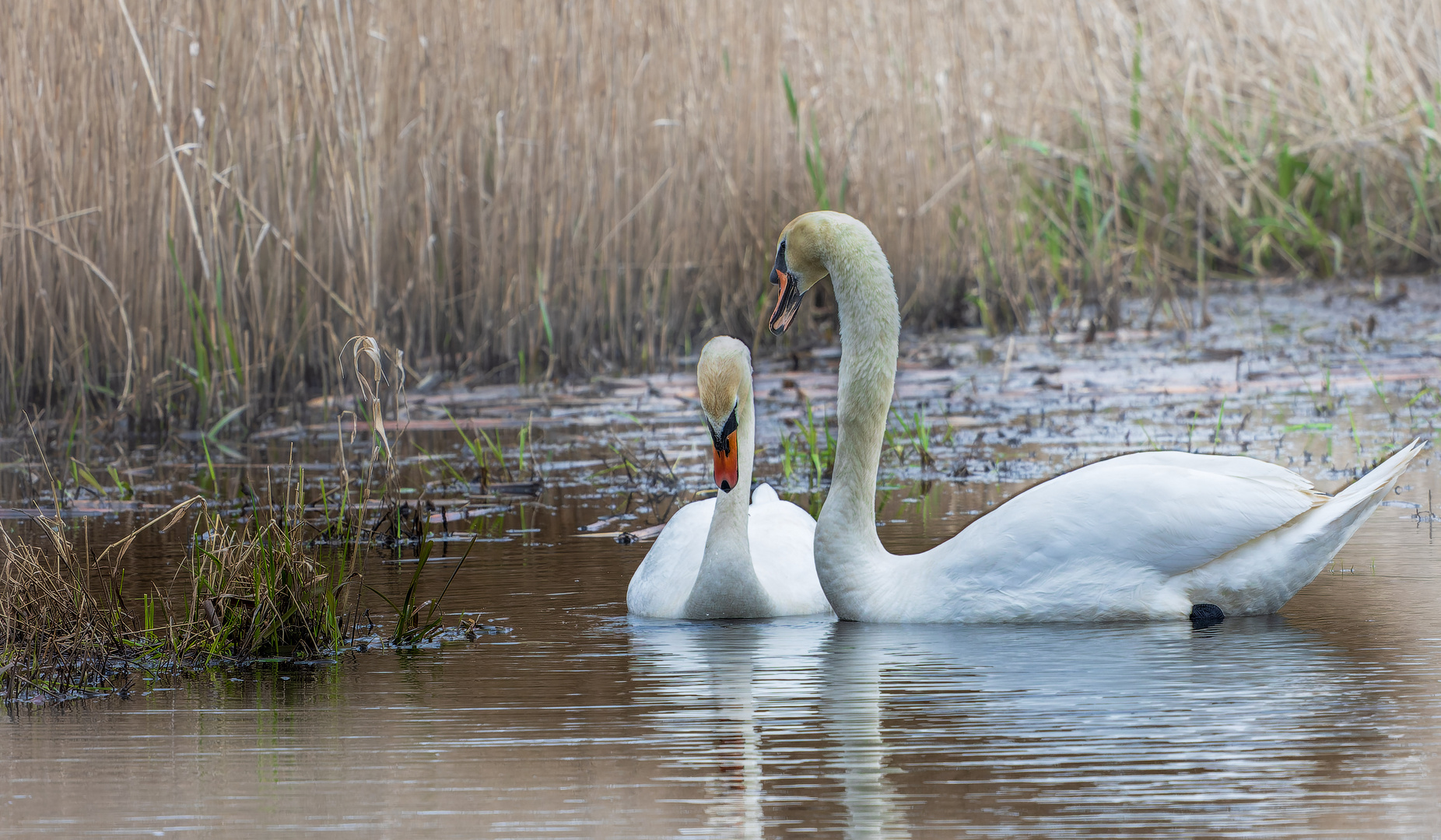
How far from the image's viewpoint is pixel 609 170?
9.42 metres

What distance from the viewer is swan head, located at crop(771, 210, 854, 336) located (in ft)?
16.2

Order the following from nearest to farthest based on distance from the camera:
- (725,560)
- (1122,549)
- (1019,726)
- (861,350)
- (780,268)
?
(1019,726) < (1122,549) < (725,560) < (861,350) < (780,268)

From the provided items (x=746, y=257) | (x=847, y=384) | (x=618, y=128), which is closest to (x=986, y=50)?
(x=746, y=257)

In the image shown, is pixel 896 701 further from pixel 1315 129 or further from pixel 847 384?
pixel 1315 129

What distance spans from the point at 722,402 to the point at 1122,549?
1.04 metres

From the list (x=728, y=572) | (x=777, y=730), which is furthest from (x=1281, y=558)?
(x=777, y=730)

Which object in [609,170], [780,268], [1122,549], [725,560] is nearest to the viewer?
[1122,549]

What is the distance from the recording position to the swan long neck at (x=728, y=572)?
4.80 meters

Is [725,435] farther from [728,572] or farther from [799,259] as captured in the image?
[799,259]

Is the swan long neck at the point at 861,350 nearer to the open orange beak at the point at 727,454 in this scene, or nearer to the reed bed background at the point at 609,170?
the open orange beak at the point at 727,454

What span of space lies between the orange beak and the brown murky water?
0.35 metres

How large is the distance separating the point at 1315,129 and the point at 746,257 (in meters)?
5.04

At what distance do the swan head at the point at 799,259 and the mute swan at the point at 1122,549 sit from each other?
0.57 metres

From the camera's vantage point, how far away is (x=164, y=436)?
791cm
